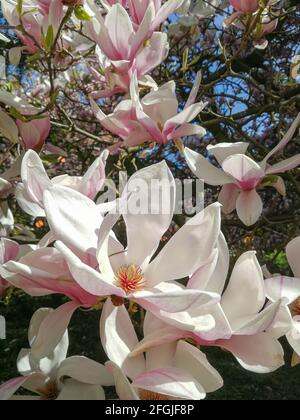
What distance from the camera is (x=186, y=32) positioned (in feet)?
5.86

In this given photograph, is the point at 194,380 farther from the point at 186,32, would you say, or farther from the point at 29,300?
the point at 29,300

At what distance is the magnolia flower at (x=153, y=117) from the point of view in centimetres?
101

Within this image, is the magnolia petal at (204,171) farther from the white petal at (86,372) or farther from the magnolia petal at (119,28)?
→ the white petal at (86,372)

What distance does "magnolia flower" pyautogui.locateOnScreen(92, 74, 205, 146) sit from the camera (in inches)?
39.6

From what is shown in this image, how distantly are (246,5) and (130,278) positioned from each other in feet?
2.72

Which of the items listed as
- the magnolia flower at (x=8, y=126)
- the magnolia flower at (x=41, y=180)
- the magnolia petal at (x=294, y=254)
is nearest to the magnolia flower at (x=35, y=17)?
the magnolia flower at (x=8, y=126)

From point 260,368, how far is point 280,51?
231 centimetres

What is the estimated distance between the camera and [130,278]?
0.71m

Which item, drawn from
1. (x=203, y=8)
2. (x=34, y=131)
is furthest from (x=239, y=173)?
(x=203, y=8)

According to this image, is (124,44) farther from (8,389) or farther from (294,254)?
(8,389)

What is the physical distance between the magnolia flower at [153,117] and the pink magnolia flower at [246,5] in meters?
0.30

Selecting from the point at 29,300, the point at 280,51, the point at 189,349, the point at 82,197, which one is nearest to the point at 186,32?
the point at 280,51

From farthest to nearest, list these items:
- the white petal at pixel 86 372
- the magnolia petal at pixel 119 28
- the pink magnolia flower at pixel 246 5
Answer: the pink magnolia flower at pixel 246 5
the magnolia petal at pixel 119 28
the white petal at pixel 86 372

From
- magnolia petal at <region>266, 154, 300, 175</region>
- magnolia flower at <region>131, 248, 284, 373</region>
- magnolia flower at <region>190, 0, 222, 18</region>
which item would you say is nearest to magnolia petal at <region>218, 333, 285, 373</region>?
magnolia flower at <region>131, 248, 284, 373</region>
